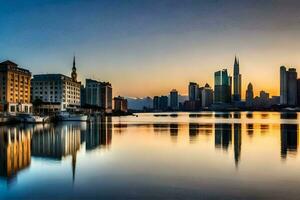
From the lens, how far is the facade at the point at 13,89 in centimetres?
14825

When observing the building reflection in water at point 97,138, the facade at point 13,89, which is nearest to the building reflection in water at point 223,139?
the building reflection in water at point 97,138

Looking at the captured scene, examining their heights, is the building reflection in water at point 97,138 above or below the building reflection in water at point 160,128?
above

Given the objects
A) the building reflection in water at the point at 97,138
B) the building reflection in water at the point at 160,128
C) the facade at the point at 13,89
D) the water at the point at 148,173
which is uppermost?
the facade at the point at 13,89

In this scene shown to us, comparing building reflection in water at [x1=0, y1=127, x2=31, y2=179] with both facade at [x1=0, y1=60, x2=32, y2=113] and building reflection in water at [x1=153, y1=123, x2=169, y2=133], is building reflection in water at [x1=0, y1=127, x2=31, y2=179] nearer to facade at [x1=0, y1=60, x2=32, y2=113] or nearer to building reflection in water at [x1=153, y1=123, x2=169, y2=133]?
building reflection in water at [x1=153, y1=123, x2=169, y2=133]

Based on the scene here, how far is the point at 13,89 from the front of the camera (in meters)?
154

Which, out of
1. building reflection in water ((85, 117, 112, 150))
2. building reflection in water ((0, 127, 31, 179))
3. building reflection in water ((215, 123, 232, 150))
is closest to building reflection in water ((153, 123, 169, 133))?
building reflection in water ((85, 117, 112, 150))

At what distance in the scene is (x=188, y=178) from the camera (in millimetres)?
26516

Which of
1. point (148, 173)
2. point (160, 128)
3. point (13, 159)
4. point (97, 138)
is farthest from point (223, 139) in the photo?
point (13, 159)

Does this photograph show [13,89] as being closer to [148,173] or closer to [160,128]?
[160,128]

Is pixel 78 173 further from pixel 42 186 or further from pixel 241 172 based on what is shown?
pixel 241 172

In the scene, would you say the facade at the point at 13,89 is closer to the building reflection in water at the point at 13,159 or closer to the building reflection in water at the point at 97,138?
the building reflection in water at the point at 97,138

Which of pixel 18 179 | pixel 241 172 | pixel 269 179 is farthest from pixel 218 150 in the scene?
pixel 18 179

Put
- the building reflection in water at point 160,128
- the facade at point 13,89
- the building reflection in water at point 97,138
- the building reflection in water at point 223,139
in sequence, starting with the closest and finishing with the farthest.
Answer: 1. the building reflection in water at point 223,139
2. the building reflection in water at point 97,138
3. the building reflection in water at point 160,128
4. the facade at point 13,89

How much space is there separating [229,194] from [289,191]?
405 cm
